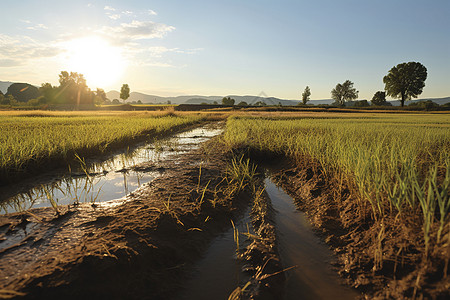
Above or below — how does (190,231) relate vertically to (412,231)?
below

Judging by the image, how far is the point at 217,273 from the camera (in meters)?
1.73

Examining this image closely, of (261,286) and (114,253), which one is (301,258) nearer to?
(261,286)

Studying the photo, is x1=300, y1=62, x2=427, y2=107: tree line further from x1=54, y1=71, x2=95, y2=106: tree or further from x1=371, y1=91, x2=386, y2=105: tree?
x1=54, y1=71, x2=95, y2=106: tree

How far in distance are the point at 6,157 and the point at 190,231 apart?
378cm

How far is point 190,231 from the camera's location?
210 centimetres

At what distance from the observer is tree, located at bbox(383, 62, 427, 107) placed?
145ft

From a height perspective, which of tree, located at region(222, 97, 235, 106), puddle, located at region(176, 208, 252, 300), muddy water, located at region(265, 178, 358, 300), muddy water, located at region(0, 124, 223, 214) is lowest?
muddy water, located at region(265, 178, 358, 300)

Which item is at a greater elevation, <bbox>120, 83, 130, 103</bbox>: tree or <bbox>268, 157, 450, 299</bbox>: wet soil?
<bbox>120, 83, 130, 103</bbox>: tree

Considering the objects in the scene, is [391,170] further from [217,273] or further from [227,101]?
[227,101]

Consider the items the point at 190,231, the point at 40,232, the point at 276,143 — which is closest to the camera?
the point at 40,232

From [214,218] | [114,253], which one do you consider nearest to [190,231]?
[214,218]

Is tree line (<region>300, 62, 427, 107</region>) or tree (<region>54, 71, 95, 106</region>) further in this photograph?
tree (<region>54, 71, 95, 106</region>)

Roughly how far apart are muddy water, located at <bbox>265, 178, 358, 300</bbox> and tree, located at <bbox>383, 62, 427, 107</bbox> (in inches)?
2264

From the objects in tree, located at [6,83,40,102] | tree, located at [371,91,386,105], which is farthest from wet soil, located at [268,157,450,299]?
tree, located at [6,83,40,102]
